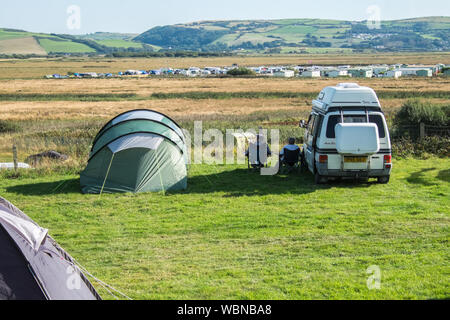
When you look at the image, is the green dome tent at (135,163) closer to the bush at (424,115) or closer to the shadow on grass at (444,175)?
the shadow on grass at (444,175)

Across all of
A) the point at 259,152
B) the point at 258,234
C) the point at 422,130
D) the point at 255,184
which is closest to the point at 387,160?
the point at 255,184

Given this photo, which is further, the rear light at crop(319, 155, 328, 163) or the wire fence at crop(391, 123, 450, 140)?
the wire fence at crop(391, 123, 450, 140)

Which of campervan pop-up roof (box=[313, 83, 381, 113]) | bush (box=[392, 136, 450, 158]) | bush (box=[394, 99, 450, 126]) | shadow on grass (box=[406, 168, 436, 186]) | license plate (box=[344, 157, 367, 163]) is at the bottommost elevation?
shadow on grass (box=[406, 168, 436, 186])

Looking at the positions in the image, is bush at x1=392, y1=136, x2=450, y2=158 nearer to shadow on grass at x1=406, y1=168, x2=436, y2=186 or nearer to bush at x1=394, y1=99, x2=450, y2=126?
bush at x1=394, y1=99, x2=450, y2=126

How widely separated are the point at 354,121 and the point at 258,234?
5.51 meters

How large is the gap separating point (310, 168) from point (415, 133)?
713cm

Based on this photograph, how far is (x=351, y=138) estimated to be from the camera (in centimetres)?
1348

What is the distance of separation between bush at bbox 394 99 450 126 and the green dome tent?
10.5 m

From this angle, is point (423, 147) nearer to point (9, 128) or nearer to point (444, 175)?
point (444, 175)

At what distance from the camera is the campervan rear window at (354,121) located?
14062 mm

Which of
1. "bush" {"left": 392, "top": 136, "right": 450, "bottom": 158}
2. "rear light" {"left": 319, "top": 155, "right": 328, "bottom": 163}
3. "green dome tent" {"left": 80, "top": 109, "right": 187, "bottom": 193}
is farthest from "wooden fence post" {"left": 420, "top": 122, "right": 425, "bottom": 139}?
"green dome tent" {"left": 80, "top": 109, "right": 187, "bottom": 193}

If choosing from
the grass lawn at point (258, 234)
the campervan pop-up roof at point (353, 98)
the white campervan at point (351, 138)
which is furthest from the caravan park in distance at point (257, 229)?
the campervan pop-up roof at point (353, 98)

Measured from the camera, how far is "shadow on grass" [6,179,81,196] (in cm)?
1466

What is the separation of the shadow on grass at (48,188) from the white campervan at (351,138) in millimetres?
6841
